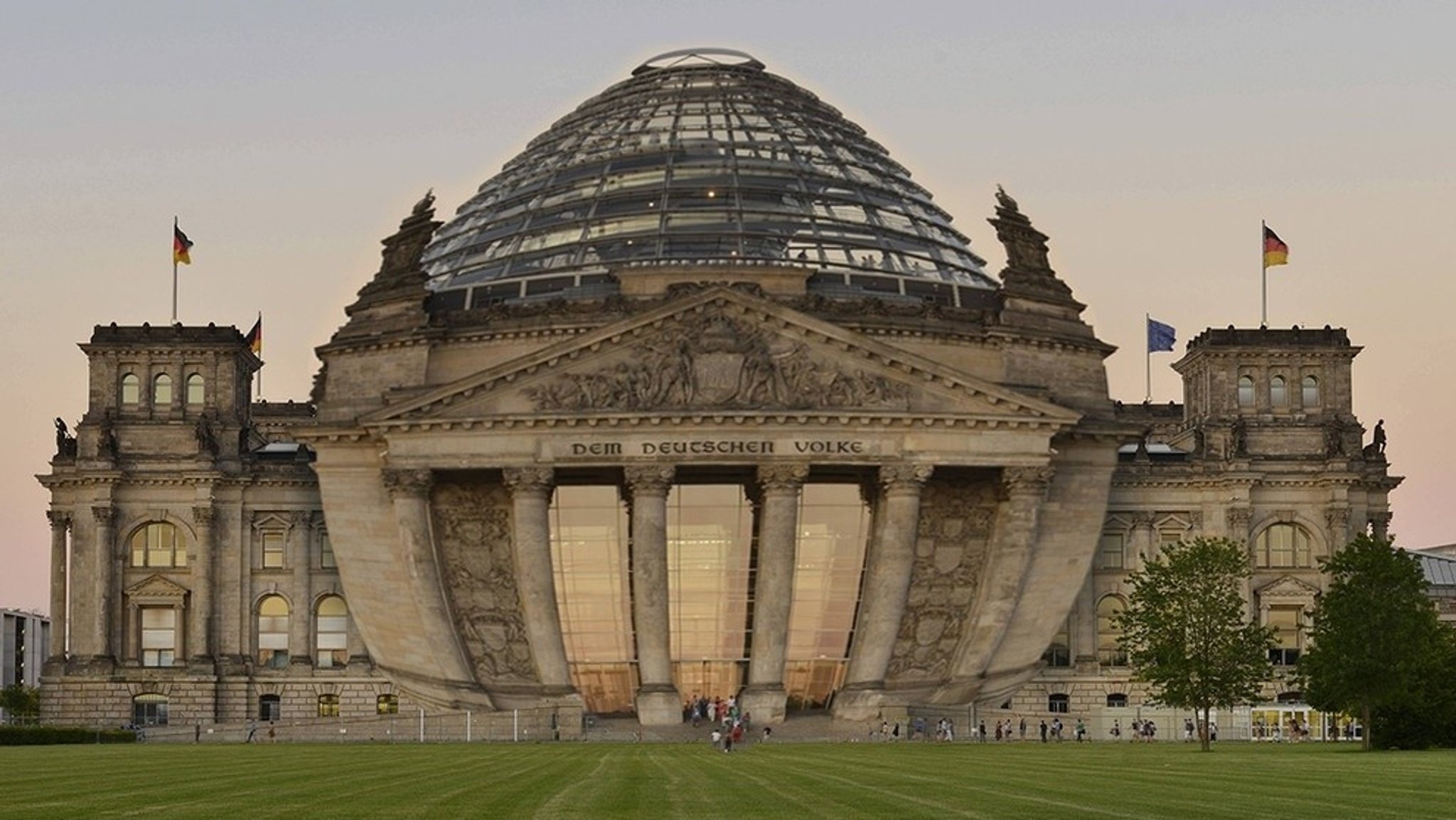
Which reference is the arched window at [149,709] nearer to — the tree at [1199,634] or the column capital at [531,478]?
the column capital at [531,478]

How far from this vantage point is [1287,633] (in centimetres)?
12306

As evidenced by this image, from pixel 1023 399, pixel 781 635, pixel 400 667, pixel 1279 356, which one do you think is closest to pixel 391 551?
pixel 400 667

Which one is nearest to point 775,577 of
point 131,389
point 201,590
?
point 201,590

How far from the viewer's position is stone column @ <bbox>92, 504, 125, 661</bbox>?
392ft

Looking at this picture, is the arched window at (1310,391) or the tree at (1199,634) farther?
the arched window at (1310,391)

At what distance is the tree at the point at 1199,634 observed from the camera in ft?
294

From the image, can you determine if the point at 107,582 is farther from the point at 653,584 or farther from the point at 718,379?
the point at 718,379

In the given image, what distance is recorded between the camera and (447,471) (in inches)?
4080

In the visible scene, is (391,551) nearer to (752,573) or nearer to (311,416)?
(752,573)

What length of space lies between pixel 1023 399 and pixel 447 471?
82.8 ft

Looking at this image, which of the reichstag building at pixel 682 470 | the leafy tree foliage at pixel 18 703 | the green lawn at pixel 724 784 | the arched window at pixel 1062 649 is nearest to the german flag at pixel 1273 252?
the reichstag building at pixel 682 470

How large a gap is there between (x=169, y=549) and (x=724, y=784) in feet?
266

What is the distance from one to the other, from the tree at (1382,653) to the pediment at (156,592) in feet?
199

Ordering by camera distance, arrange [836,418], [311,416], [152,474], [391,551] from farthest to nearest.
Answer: [311,416] < [152,474] < [391,551] < [836,418]
